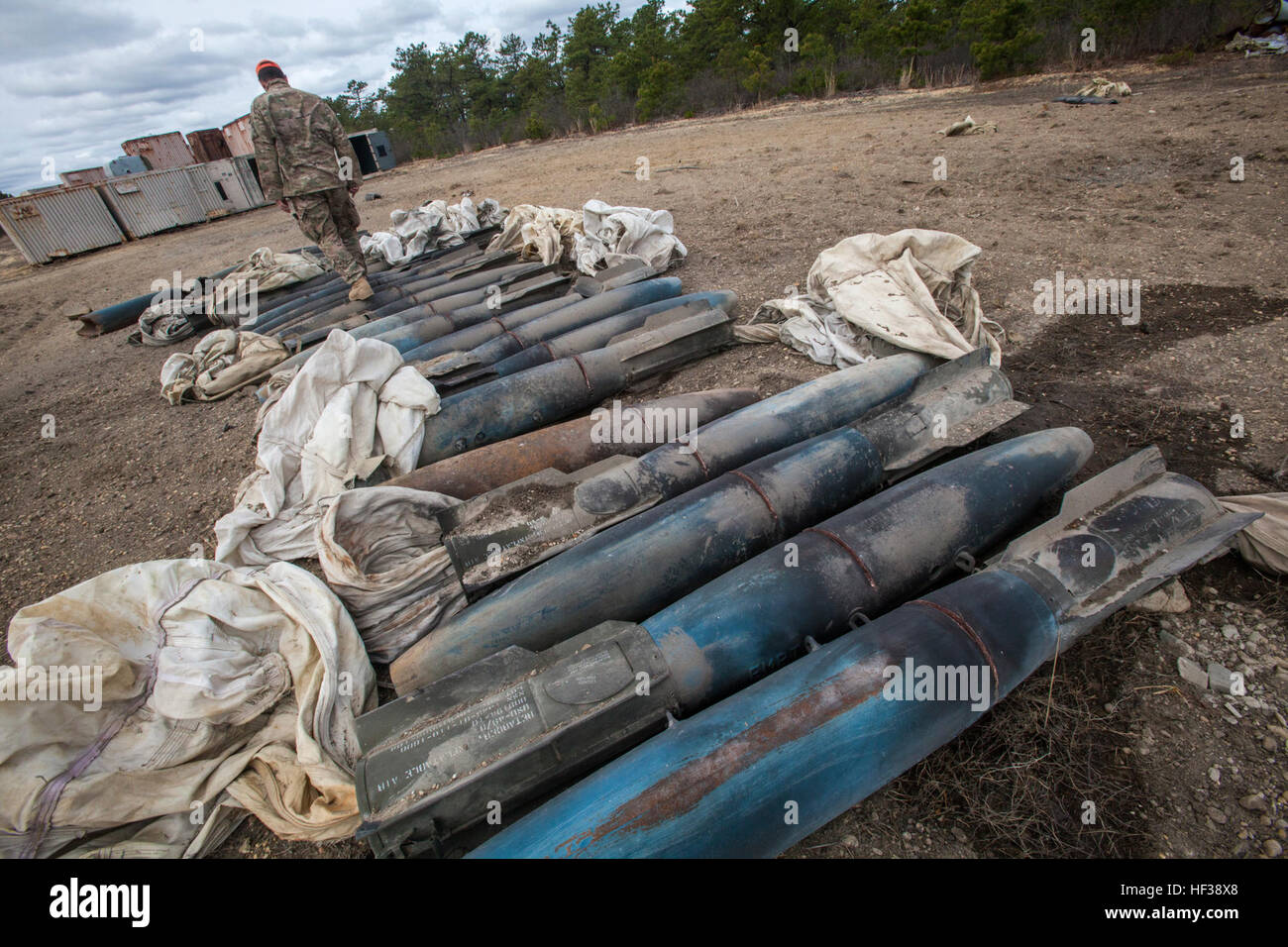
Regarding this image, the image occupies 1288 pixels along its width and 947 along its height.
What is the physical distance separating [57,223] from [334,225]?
1456cm

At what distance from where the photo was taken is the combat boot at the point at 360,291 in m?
6.43

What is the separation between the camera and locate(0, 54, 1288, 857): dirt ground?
181 cm

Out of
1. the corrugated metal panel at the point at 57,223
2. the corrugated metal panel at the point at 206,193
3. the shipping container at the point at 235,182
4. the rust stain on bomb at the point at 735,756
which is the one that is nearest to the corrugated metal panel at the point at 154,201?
the corrugated metal panel at the point at 206,193

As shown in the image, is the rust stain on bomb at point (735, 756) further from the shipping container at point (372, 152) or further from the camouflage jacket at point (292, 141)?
the shipping container at point (372, 152)

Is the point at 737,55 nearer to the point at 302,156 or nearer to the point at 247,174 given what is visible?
the point at 247,174

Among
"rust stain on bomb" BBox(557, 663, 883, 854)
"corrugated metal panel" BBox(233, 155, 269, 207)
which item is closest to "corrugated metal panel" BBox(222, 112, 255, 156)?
"corrugated metal panel" BBox(233, 155, 269, 207)

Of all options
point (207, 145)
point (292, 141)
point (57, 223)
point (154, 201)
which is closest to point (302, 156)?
point (292, 141)

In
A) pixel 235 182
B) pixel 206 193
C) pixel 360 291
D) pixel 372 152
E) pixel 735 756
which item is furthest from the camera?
pixel 372 152

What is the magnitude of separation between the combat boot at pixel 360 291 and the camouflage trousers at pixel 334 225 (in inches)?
6.7

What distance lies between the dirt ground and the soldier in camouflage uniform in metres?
2.49

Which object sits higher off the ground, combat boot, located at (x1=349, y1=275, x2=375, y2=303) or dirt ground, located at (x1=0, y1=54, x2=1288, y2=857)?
combat boot, located at (x1=349, y1=275, x2=375, y2=303)

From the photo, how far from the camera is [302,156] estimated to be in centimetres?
599

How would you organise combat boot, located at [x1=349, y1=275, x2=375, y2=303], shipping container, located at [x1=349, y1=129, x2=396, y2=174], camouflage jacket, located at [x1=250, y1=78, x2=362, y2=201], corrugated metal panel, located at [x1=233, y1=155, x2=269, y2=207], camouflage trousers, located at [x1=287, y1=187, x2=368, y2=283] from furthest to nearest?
shipping container, located at [x1=349, y1=129, x2=396, y2=174]
corrugated metal panel, located at [x1=233, y1=155, x2=269, y2=207]
combat boot, located at [x1=349, y1=275, x2=375, y2=303]
camouflage trousers, located at [x1=287, y1=187, x2=368, y2=283]
camouflage jacket, located at [x1=250, y1=78, x2=362, y2=201]

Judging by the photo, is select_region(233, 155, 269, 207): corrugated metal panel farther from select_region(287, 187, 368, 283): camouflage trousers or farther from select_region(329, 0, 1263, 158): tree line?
select_region(287, 187, 368, 283): camouflage trousers
